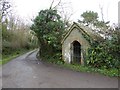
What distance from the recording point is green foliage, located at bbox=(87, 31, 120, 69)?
18.0 metres

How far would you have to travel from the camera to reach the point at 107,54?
18.8 meters

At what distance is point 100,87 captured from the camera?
39.7 ft

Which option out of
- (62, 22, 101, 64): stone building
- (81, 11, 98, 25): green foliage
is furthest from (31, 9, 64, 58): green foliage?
(81, 11, 98, 25): green foliage

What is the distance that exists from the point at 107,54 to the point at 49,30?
1311 centimetres

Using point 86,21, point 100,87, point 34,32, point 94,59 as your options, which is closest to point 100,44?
point 94,59

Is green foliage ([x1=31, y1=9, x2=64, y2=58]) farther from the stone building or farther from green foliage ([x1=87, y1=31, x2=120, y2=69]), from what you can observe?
Result: green foliage ([x1=87, y1=31, x2=120, y2=69])

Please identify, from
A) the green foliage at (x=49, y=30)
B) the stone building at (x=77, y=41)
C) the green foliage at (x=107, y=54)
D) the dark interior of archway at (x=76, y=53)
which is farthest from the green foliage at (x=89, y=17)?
the green foliage at (x=107, y=54)

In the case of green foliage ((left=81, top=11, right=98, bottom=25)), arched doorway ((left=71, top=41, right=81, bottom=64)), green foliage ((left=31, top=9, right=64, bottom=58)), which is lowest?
arched doorway ((left=71, top=41, right=81, bottom=64))

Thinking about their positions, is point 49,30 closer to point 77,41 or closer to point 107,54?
point 77,41

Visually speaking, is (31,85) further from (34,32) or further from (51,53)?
(34,32)

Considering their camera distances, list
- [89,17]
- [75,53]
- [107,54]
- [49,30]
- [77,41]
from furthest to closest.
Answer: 1. [89,17]
2. [49,30]
3. [75,53]
4. [77,41]
5. [107,54]

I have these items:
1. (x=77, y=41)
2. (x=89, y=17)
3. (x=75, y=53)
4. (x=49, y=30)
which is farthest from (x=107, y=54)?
(x=89, y=17)

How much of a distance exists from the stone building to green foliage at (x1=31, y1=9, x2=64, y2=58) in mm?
2764

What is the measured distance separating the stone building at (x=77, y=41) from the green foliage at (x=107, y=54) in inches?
61.4
